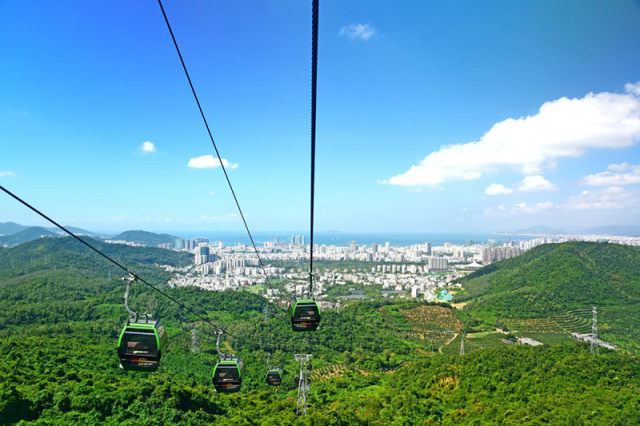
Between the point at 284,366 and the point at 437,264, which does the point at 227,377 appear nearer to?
the point at 284,366

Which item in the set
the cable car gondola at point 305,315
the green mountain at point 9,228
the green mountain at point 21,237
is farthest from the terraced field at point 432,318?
the green mountain at point 9,228

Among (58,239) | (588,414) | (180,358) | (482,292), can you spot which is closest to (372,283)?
(482,292)

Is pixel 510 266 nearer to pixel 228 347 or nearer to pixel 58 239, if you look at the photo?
pixel 228 347

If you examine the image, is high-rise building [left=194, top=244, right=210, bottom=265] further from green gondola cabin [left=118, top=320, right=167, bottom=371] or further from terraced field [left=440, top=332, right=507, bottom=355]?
green gondola cabin [left=118, top=320, right=167, bottom=371]

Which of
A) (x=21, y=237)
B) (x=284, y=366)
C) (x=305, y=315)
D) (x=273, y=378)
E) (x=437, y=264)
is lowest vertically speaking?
(x=284, y=366)

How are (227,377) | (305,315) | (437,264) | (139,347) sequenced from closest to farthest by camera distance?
(139,347)
(305,315)
(227,377)
(437,264)

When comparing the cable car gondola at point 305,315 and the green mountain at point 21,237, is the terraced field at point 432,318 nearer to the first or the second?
the cable car gondola at point 305,315

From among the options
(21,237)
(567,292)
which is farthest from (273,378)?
(21,237)

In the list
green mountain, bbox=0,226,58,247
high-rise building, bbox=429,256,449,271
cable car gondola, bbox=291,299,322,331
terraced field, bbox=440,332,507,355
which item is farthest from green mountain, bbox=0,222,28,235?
cable car gondola, bbox=291,299,322,331
